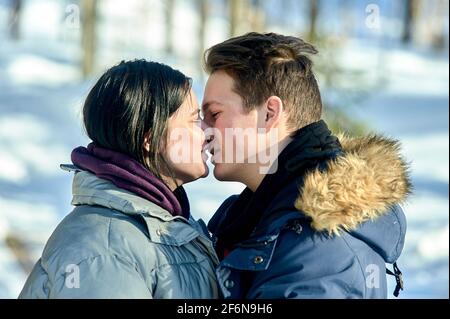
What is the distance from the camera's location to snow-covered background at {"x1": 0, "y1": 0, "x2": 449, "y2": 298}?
23.2 ft

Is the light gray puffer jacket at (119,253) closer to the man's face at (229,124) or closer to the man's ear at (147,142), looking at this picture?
the man's ear at (147,142)

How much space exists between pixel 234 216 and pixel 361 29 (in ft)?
39.4

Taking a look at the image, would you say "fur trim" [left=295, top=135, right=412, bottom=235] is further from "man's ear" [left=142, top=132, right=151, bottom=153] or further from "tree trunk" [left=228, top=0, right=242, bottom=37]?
"tree trunk" [left=228, top=0, right=242, bottom=37]

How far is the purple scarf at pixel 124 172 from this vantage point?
6.72 feet

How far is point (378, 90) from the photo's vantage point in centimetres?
1061

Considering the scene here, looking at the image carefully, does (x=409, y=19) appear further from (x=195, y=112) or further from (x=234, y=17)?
(x=195, y=112)

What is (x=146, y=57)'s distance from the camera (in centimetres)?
1222

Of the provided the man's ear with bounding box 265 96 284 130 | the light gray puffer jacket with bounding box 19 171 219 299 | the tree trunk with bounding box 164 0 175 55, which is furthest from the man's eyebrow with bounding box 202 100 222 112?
the tree trunk with bounding box 164 0 175 55

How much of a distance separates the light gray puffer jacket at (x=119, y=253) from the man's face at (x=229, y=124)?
0.30 m

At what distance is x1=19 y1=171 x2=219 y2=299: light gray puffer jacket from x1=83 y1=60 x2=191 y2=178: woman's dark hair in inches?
4.9

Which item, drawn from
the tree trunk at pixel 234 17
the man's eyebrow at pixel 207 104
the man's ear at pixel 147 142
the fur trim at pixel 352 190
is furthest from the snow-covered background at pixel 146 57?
the fur trim at pixel 352 190

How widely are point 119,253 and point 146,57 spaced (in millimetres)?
10528
